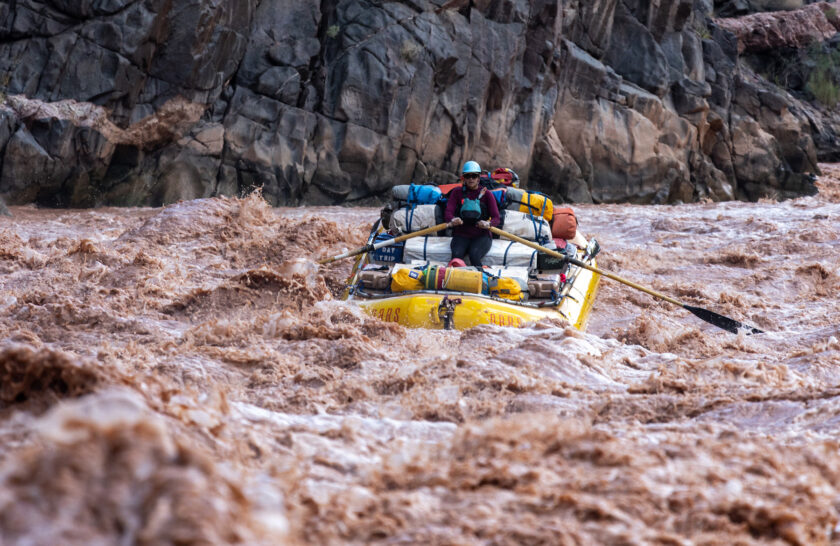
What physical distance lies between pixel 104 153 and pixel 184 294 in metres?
7.39

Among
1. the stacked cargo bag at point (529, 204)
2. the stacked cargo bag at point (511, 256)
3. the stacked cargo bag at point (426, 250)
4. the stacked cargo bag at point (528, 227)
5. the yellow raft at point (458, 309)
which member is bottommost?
the yellow raft at point (458, 309)

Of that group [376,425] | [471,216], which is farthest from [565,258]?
[376,425]

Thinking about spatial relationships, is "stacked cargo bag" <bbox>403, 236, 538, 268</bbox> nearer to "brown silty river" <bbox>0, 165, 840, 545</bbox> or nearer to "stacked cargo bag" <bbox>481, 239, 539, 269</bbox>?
"stacked cargo bag" <bbox>481, 239, 539, 269</bbox>

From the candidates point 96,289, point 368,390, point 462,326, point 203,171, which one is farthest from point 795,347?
point 203,171

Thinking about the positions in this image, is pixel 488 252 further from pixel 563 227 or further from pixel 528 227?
pixel 563 227

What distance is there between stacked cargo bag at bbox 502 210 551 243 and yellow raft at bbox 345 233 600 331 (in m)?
0.98

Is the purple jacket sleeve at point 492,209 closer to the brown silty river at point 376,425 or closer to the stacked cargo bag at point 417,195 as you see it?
the stacked cargo bag at point 417,195

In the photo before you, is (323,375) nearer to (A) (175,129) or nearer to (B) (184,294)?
(B) (184,294)

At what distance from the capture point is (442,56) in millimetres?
14727

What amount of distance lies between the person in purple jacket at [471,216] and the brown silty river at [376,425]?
1.22 meters

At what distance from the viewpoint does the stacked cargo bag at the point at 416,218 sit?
301 inches

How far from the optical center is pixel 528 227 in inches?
293

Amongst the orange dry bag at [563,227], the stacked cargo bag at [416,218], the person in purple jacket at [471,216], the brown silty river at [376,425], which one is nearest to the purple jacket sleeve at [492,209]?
the person in purple jacket at [471,216]

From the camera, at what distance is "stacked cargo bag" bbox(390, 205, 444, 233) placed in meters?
7.64
